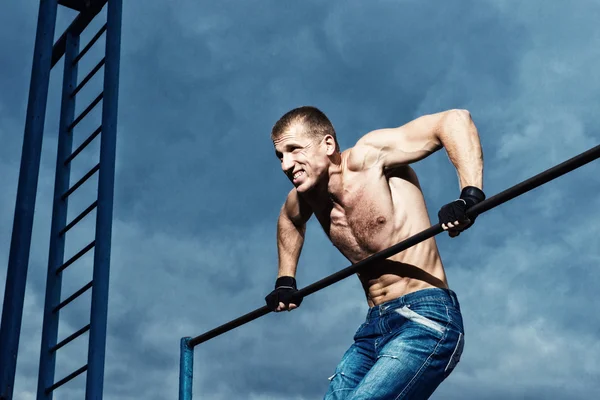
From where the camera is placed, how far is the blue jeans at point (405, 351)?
4.27m

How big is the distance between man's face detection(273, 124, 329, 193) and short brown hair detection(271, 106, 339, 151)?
0.09ft

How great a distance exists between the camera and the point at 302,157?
4.71 meters

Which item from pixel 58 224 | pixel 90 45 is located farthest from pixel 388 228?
pixel 90 45

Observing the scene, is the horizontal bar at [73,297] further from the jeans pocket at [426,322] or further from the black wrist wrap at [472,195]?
the black wrist wrap at [472,195]

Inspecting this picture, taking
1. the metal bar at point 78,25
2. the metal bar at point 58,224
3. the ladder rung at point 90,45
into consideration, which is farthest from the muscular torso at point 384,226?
the metal bar at point 78,25

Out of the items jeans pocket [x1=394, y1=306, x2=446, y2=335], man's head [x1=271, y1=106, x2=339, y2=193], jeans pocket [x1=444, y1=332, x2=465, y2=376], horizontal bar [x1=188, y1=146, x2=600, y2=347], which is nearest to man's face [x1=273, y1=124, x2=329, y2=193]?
man's head [x1=271, y1=106, x2=339, y2=193]

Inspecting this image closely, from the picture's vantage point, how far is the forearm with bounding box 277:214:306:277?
523cm

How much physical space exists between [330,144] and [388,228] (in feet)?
1.66

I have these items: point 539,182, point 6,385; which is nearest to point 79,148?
point 6,385

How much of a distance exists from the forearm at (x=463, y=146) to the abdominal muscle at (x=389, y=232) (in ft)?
1.27

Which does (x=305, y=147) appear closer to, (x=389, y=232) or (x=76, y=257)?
(x=389, y=232)

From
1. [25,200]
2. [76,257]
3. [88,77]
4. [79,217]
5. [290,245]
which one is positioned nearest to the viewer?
[290,245]

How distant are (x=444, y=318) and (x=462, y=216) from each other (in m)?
0.64

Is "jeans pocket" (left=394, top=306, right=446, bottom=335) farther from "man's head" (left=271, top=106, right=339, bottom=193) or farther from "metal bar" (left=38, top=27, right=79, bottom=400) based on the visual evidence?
"metal bar" (left=38, top=27, right=79, bottom=400)
